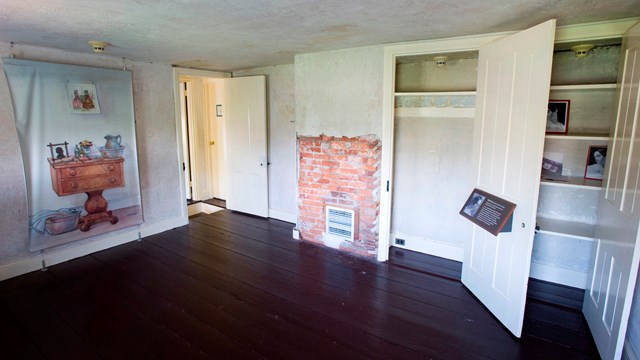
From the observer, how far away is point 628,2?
2043mm

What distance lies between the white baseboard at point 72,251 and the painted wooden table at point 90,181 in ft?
0.86

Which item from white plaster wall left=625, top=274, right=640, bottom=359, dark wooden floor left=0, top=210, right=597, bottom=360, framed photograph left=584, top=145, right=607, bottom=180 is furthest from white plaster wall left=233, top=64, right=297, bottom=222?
white plaster wall left=625, top=274, right=640, bottom=359

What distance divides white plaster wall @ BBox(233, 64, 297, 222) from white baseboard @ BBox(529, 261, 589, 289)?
10.0 feet

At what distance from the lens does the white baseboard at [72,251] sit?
3369 mm

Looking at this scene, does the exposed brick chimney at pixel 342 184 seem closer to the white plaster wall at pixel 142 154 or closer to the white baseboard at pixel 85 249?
the white plaster wall at pixel 142 154

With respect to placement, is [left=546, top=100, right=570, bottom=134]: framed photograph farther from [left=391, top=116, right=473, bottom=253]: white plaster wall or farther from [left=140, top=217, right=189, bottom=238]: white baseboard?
[left=140, top=217, right=189, bottom=238]: white baseboard

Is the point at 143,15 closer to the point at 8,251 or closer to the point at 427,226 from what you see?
the point at 8,251

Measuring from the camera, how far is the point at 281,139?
193 inches

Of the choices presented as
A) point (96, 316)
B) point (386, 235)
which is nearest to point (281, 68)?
point (386, 235)

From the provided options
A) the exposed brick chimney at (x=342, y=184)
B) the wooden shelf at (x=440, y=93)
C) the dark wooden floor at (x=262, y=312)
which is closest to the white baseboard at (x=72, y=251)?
the dark wooden floor at (x=262, y=312)

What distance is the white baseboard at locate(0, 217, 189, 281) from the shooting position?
3369mm

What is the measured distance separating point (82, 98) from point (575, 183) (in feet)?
15.9

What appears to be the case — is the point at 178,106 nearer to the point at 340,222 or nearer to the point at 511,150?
the point at 340,222

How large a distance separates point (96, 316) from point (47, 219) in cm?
145
